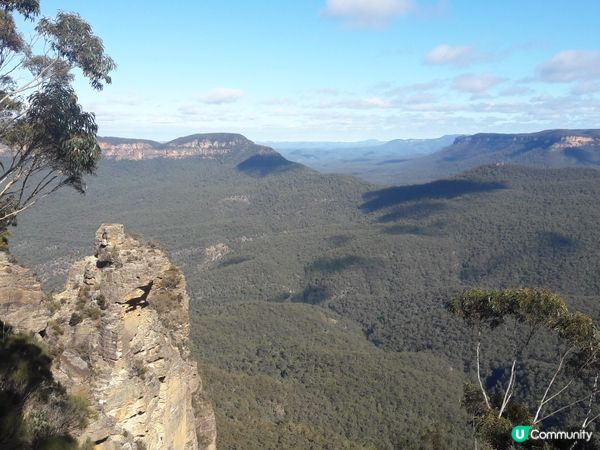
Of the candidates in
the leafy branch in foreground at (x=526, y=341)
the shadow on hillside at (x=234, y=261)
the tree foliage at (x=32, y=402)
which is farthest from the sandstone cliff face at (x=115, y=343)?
the shadow on hillside at (x=234, y=261)

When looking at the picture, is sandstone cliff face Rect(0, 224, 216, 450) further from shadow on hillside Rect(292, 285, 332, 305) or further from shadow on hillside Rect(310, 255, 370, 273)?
shadow on hillside Rect(310, 255, 370, 273)

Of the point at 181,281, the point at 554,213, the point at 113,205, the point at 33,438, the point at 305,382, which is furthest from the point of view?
the point at 113,205

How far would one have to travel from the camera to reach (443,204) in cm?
16612

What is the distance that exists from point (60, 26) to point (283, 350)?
197 feet

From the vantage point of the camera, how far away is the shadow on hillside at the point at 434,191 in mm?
178875

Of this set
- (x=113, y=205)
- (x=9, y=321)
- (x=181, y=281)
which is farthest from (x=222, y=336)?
(x=113, y=205)

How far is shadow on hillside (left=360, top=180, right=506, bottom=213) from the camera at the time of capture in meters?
179

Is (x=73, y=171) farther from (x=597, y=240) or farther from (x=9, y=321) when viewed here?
(x=597, y=240)
